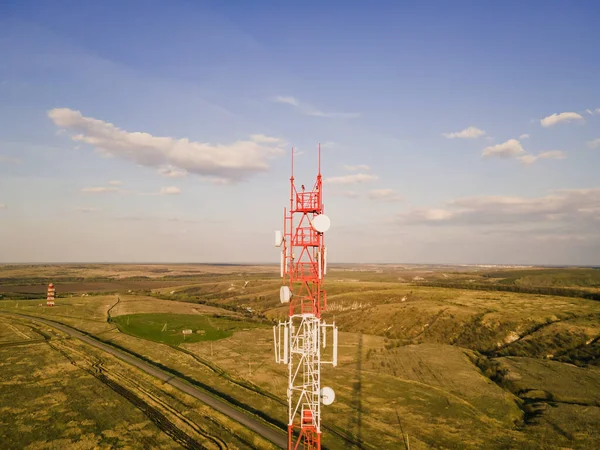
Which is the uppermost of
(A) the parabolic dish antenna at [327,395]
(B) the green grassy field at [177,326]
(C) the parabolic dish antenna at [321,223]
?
(C) the parabolic dish antenna at [321,223]

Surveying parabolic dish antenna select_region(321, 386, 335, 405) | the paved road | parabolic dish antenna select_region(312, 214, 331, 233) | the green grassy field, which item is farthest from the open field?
parabolic dish antenna select_region(312, 214, 331, 233)

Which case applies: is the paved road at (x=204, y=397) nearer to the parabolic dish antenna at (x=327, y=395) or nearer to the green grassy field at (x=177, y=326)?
the green grassy field at (x=177, y=326)

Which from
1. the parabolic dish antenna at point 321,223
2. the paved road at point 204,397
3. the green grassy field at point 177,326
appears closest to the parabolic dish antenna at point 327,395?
the parabolic dish antenna at point 321,223

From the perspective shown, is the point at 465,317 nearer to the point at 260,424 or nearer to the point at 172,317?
the point at 260,424

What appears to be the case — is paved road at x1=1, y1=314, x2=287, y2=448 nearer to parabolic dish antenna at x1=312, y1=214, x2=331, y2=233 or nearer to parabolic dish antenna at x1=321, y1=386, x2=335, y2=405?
parabolic dish antenna at x1=321, y1=386, x2=335, y2=405

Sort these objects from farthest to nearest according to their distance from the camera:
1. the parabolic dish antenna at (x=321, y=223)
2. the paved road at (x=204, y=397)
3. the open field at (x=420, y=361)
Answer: the open field at (x=420, y=361) → the paved road at (x=204, y=397) → the parabolic dish antenna at (x=321, y=223)

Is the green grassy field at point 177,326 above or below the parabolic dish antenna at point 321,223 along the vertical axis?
below

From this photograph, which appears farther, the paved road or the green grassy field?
the green grassy field
